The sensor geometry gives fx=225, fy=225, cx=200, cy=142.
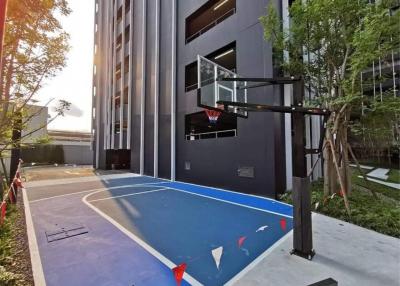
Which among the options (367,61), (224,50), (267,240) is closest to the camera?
(267,240)

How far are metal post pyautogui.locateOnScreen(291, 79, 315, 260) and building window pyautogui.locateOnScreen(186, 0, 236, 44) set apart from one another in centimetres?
1020

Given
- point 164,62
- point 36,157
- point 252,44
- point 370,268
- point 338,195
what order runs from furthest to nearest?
1. point 36,157
2. point 164,62
3. point 252,44
4. point 338,195
5. point 370,268

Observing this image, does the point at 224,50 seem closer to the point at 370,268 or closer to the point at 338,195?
the point at 338,195

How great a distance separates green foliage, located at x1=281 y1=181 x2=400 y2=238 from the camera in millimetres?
5271

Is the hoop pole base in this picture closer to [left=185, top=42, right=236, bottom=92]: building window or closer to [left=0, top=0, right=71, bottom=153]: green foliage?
[left=0, top=0, right=71, bottom=153]: green foliage

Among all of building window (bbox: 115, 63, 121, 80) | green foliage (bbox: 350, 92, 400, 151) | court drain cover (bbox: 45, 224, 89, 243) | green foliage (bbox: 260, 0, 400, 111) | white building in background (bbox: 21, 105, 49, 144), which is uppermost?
building window (bbox: 115, 63, 121, 80)

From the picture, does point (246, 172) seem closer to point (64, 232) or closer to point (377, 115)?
point (377, 115)

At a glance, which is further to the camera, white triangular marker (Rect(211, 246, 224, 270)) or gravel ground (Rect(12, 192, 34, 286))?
white triangular marker (Rect(211, 246, 224, 270))

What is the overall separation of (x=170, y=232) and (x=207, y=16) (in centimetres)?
1295

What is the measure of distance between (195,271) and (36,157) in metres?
29.3

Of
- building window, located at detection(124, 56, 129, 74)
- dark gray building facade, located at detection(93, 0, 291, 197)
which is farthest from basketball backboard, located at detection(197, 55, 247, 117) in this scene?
building window, located at detection(124, 56, 129, 74)

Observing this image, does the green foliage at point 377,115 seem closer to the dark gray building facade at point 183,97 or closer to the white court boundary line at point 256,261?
the dark gray building facade at point 183,97

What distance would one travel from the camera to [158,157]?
15.1 metres

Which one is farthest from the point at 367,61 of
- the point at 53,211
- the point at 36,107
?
the point at 53,211
